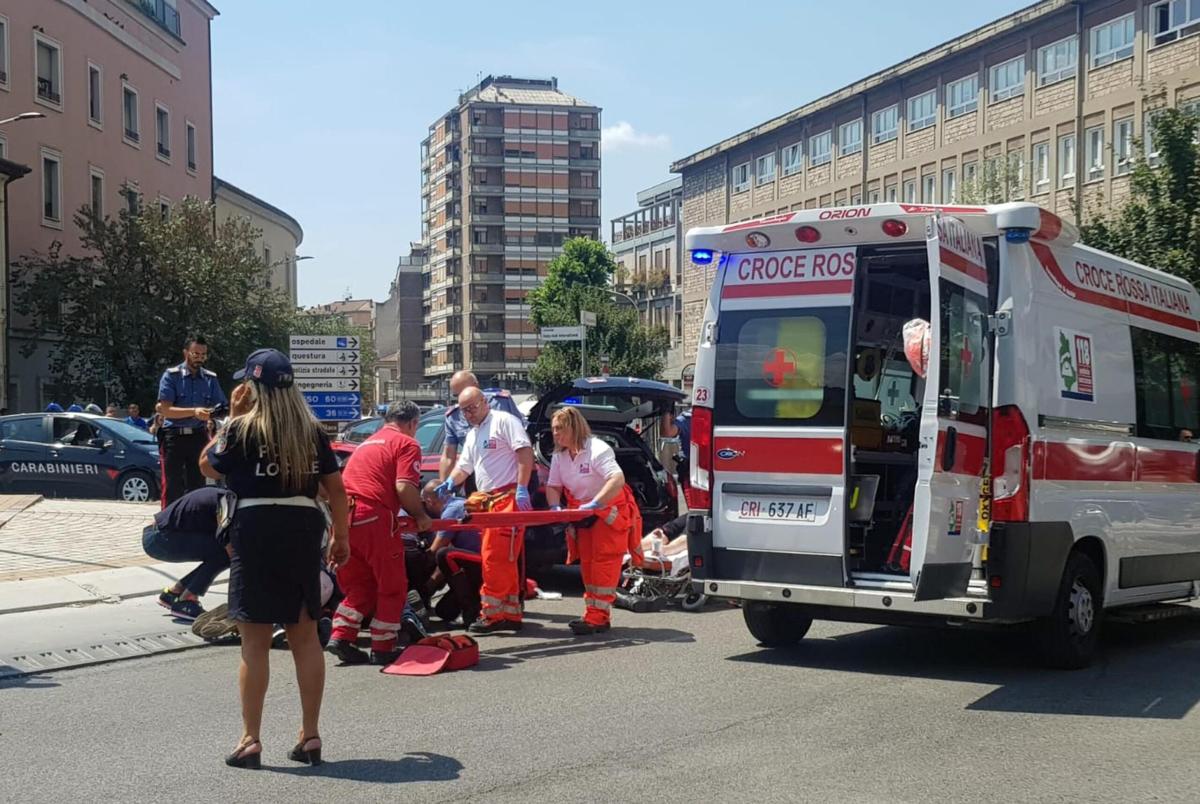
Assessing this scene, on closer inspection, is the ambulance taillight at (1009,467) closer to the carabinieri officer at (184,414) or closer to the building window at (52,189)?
the carabinieri officer at (184,414)

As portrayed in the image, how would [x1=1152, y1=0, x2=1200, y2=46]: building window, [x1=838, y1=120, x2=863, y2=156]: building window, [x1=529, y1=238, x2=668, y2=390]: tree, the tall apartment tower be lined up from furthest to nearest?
the tall apartment tower, [x1=529, y1=238, x2=668, y2=390]: tree, [x1=838, y1=120, x2=863, y2=156]: building window, [x1=1152, y1=0, x2=1200, y2=46]: building window

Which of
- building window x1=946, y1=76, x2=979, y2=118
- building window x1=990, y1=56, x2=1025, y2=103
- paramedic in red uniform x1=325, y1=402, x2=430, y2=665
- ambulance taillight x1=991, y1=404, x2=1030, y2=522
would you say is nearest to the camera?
ambulance taillight x1=991, y1=404, x2=1030, y2=522

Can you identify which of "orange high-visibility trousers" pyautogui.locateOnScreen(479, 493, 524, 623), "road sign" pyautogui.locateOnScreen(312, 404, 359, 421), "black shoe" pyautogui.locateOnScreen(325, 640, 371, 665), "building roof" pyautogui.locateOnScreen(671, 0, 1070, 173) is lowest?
"black shoe" pyautogui.locateOnScreen(325, 640, 371, 665)

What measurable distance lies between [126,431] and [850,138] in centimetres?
4404

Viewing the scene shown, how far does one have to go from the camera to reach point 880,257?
8953mm

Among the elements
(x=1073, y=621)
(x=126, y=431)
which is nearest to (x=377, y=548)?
(x=1073, y=621)

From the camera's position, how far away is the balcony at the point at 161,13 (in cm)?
4700

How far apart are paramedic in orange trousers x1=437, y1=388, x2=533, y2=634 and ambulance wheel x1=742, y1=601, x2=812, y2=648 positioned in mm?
1834

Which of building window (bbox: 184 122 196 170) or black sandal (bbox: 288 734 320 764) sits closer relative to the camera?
black sandal (bbox: 288 734 320 764)

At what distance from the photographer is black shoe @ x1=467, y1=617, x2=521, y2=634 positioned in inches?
407

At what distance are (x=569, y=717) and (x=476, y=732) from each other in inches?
23.4

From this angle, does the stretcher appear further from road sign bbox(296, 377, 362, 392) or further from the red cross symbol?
road sign bbox(296, 377, 362, 392)

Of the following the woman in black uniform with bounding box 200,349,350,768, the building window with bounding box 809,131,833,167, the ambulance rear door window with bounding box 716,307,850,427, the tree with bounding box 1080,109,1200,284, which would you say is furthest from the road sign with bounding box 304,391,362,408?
the building window with bounding box 809,131,833,167

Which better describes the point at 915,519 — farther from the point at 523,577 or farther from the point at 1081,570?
the point at 523,577
